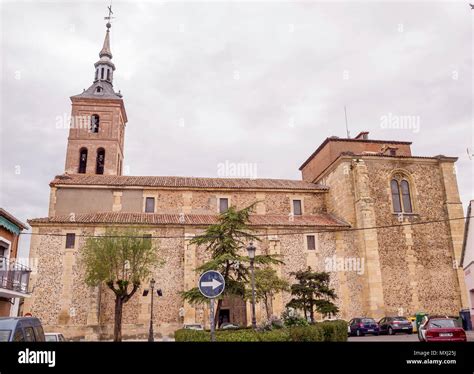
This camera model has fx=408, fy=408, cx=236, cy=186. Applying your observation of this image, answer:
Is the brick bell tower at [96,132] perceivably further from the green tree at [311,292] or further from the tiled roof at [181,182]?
the green tree at [311,292]

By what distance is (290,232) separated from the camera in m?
28.1

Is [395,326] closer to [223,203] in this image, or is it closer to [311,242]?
[311,242]

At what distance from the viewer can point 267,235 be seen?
91.4 feet

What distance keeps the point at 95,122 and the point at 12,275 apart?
2361cm

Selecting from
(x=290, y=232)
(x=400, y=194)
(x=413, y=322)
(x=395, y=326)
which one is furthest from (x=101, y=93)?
(x=413, y=322)

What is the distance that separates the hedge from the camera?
35.3 ft

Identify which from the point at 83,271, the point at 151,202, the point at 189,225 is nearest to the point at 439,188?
the point at 189,225

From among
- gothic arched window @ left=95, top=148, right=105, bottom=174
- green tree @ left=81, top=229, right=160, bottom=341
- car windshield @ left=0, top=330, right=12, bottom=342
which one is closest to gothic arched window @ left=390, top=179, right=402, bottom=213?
green tree @ left=81, top=229, right=160, bottom=341

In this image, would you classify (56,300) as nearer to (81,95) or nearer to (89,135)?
(89,135)

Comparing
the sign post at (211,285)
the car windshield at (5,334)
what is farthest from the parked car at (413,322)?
the car windshield at (5,334)

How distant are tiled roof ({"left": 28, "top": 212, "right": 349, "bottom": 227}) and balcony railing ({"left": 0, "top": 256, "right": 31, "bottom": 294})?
6.35 m

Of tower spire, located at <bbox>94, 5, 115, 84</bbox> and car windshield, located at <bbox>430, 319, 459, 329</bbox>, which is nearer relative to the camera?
car windshield, located at <bbox>430, 319, 459, 329</bbox>

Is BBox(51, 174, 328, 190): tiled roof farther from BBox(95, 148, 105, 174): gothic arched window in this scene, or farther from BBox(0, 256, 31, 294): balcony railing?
BBox(0, 256, 31, 294): balcony railing

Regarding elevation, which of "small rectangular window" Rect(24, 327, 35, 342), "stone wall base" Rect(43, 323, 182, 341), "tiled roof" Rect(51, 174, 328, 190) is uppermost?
"tiled roof" Rect(51, 174, 328, 190)
